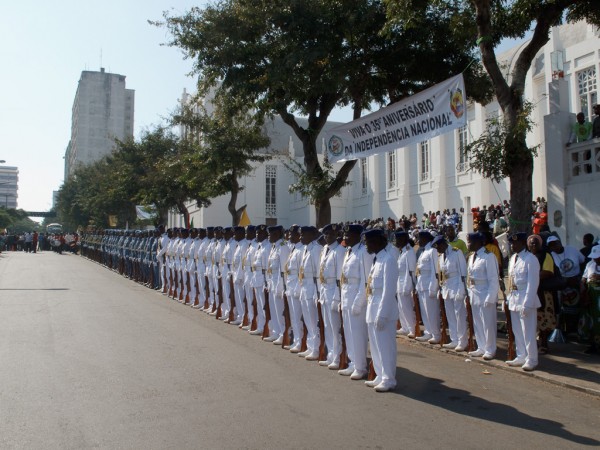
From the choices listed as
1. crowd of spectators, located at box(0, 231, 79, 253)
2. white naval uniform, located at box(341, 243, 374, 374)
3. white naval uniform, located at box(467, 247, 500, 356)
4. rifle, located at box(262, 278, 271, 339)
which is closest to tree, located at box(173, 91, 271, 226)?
rifle, located at box(262, 278, 271, 339)

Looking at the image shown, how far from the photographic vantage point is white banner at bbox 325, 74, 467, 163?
9547 millimetres

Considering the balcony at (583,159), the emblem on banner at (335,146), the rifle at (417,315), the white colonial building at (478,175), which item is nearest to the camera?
the rifle at (417,315)

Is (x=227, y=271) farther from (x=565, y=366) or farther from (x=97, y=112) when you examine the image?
(x=97, y=112)

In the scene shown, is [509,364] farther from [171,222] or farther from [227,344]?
[171,222]

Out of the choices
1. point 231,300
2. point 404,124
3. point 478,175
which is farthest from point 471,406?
point 478,175

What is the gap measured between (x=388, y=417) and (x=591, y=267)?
15.9 feet

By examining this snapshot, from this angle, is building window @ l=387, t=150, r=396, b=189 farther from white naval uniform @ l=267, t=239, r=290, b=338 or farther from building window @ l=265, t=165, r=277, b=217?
white naval uniform @ l=267, t=239, r=290, b=338

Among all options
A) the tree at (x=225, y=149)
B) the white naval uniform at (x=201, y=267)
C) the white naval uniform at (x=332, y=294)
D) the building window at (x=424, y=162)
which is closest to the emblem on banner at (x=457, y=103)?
the white naval uniform at (x=332, y=294)

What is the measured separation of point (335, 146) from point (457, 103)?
393 cm

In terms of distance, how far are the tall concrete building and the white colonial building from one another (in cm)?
5796

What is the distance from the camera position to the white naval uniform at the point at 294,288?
9.03m

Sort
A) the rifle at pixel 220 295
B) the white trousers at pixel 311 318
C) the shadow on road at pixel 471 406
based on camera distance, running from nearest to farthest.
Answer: the shadow on road at pixel 471 406
the white trousers at pixel 311 318
the rifle at pixel 220 295

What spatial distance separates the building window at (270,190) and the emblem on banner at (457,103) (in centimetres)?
3826

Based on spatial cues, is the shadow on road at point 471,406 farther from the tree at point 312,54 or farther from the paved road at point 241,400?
the tree at point 312,54
